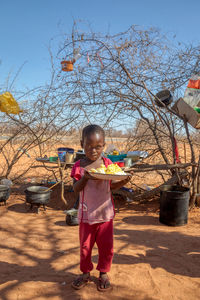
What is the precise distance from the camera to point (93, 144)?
2145 millimetres

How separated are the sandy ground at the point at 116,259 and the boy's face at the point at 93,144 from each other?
49.5 inches

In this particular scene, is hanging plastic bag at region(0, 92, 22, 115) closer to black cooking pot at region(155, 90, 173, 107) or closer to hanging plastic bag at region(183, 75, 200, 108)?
black cooking pot at region(155, 90, 173, 107)

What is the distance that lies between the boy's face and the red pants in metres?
0.62

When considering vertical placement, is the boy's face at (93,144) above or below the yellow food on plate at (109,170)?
above

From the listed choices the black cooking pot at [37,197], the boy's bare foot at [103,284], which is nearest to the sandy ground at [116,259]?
the boy's bare foot at [103,284]

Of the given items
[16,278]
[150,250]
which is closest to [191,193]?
[150,250]

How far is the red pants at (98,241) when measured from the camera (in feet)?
7.29

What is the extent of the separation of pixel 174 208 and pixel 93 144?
2830 millimetres

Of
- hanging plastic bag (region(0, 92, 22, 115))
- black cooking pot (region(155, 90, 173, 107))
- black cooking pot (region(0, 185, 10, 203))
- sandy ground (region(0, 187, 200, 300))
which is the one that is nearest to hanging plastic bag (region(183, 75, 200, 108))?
black cooking pot (region(155, 90, 173, 107))

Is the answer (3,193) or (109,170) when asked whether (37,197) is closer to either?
(3,193)

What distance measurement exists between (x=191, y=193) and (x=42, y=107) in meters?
4.45

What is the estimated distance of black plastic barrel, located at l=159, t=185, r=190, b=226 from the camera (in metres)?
4.39

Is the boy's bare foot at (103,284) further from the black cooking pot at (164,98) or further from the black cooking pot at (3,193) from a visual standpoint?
the black cooking pot at (3,193)

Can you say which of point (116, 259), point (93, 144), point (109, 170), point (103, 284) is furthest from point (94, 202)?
point (116, 259)
